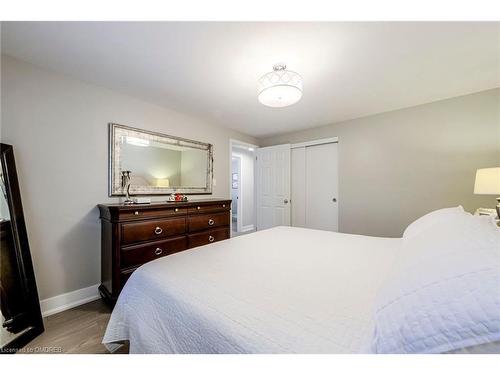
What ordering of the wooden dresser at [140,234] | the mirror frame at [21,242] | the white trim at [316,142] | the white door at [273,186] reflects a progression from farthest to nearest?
the white door at [273,186]
the white trim at [316,142]
the wooden dresser at [140,234]
the mirror frame at [21,242]

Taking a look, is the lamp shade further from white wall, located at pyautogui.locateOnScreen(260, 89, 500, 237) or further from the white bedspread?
the white bedspread

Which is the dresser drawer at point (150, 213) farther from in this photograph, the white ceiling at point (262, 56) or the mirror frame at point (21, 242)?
the white ceiling at point (262, 56)

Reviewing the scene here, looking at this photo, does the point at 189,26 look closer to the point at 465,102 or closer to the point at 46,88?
the point at 46,88

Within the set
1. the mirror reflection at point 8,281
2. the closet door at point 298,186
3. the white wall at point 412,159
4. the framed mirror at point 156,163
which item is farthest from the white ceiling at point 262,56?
the closet door at point 298,186

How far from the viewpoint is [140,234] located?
6.63ft

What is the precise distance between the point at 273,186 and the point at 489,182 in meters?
2.96

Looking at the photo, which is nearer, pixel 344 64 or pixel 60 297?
pixel 344 64

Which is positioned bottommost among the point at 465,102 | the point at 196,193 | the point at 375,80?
the point at 196,193

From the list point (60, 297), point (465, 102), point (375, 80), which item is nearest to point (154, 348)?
point (60, 297)

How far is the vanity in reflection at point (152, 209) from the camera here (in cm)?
192

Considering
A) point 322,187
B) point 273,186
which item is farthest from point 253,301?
point 273,186

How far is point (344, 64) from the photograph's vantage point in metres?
1.78

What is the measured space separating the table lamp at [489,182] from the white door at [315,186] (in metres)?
1.72

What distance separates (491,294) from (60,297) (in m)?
2.93
